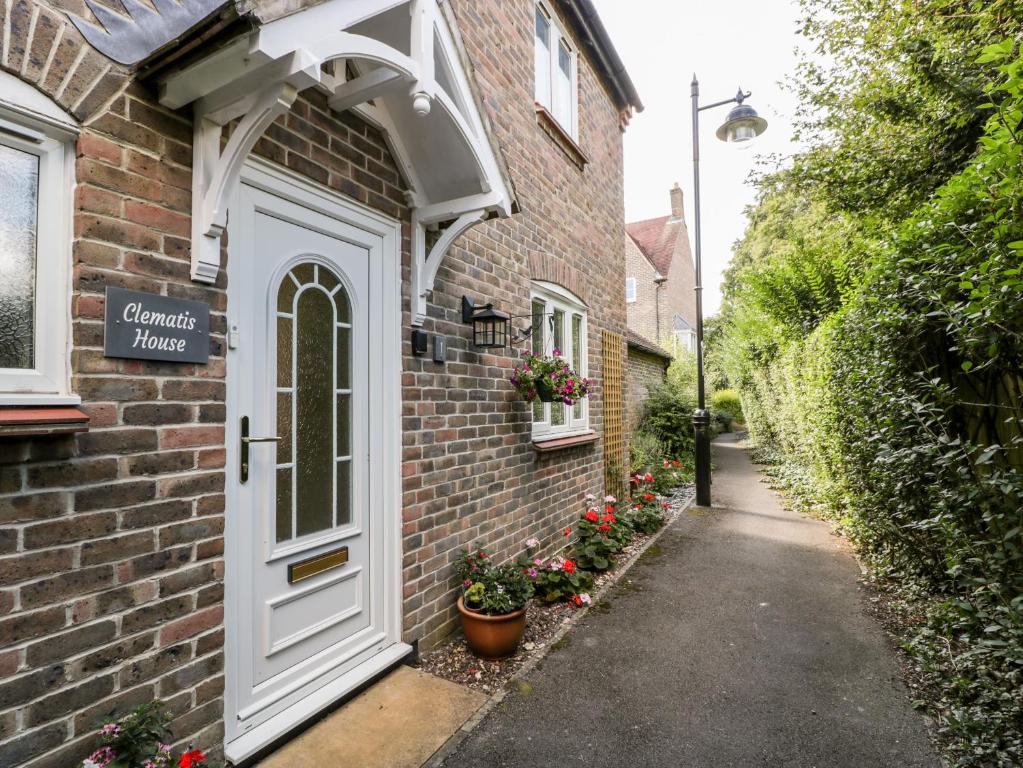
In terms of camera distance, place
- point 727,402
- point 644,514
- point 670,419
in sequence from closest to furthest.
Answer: point 644,514 → point 670,419 → point 727,402

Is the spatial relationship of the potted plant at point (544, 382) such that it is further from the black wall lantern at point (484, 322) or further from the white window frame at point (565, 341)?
the white window frame at point (565, 341)

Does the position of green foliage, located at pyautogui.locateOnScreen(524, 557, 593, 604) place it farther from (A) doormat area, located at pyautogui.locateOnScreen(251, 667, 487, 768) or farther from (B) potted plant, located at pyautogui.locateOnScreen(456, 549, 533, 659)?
(A) doormat area, located at pyautogui.locateOnScreen(251, 667, 487, 768)

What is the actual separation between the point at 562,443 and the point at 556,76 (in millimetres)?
4093

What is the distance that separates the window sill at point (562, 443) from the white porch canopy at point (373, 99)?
1958mm

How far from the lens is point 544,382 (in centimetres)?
430

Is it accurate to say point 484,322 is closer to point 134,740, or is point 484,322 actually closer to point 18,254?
point 18,254

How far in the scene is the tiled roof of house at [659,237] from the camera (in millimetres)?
21375

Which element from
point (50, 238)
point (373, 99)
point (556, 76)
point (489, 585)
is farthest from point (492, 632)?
point (556, 76)

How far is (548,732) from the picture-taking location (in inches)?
105

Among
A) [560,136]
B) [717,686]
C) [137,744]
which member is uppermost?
[560,136]

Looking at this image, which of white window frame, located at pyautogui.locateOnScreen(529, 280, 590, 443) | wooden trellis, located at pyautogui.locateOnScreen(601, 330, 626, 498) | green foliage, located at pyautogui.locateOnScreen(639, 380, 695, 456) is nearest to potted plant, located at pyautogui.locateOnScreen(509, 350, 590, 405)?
white window frame, located at pyautogui.locateOnScreen(529, 280, 590, 443)

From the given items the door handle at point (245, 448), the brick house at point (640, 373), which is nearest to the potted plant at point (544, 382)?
the door handle at point (245, 448)

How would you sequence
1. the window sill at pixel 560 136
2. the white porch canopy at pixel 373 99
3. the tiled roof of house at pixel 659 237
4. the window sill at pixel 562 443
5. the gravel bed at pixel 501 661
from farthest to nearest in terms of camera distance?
the tiled roof of house at pixel 659 237
the window sill at pixel 560 136
the window sill at pixel 562 443
the gravel bed at pixel 501 661
the white porch canopy at pixel 373 99

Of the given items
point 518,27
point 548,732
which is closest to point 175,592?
point 548,732
